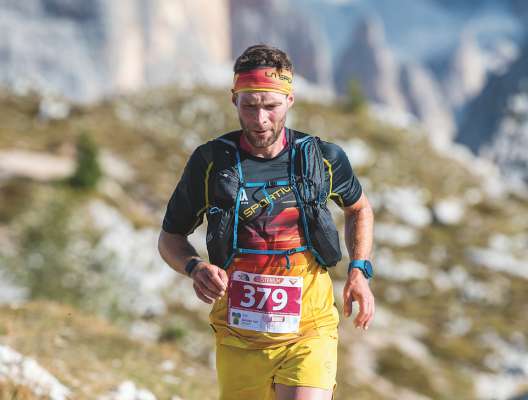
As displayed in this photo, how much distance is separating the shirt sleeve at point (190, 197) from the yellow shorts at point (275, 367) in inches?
41.5

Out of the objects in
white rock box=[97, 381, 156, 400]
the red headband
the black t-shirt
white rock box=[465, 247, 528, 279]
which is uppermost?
white rock box=[465, 247, 528, 279]

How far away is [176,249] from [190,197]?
47 centimetres

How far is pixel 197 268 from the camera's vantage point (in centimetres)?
471

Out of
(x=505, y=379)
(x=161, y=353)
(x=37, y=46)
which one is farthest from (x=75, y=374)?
(x=37, y=46)

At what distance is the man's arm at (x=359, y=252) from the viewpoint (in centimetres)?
499

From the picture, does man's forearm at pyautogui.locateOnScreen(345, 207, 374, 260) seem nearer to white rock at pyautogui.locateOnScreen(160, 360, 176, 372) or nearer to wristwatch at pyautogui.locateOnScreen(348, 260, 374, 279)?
wristwatch at pyautogui.locateOnScreen(348, 260, 374, 279)

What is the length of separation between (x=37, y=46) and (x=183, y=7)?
194 ft

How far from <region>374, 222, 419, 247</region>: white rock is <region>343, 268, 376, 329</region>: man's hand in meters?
82.2

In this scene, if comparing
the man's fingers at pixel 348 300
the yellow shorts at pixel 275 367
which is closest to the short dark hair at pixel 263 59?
the man's fingers at pixel 348 300

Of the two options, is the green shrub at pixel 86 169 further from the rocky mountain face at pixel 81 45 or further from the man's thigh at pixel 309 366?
the rocky mountain face at pixel 81 45

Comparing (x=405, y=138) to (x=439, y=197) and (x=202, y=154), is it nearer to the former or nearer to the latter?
(x=439, y=197)

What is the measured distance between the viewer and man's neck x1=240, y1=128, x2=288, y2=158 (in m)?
4.93

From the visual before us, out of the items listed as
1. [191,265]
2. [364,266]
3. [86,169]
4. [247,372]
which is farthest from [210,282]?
[86,169]

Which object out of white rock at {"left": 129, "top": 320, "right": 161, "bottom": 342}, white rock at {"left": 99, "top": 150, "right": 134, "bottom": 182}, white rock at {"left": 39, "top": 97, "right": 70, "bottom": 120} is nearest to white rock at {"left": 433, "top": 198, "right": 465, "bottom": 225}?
white rock at {"left": 99, "top": 150, "right": 134, "bottom": 182}
